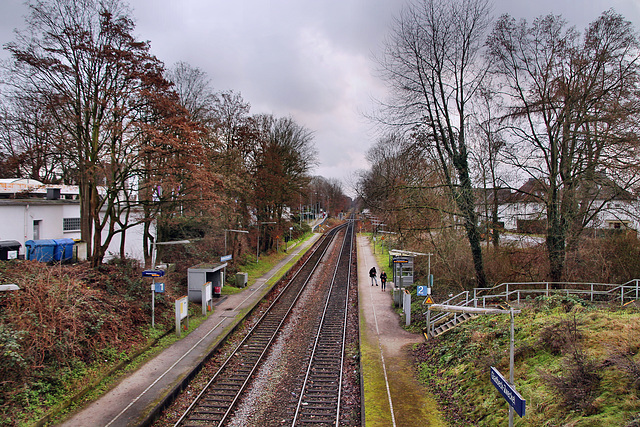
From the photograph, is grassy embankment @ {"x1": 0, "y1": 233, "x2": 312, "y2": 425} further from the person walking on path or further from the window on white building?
the person walking on path

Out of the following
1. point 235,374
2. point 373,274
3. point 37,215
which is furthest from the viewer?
point 373,274

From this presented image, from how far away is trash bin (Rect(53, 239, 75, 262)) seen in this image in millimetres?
19756

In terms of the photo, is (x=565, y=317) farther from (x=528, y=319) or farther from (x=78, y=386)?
(x=78, y=386)

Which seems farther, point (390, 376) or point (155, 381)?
point (390, 376)

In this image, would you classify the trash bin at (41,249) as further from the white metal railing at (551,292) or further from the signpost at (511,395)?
the signpost at (511,395)

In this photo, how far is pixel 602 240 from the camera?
18000 millimetres

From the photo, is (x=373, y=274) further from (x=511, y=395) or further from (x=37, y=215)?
(x=37, y=215)

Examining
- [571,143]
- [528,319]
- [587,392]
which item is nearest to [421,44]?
[571,143]

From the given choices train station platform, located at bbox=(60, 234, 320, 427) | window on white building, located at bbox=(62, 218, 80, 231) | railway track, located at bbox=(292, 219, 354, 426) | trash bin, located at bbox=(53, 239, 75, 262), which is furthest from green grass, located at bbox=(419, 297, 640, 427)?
window on white building, located at bbox=(62, 218, 80, 231)

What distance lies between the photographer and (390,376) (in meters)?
11.5

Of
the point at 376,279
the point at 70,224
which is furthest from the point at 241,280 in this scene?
the point at 70,224

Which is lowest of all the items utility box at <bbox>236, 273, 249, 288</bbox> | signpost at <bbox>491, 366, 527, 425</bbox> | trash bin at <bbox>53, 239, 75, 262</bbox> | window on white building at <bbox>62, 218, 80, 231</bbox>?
utility box at <bbox>236, 273, 249, 288</bbox>

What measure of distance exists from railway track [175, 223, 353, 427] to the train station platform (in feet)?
2.68

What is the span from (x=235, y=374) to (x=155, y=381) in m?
2.39
